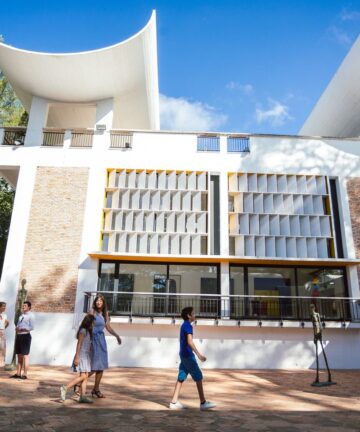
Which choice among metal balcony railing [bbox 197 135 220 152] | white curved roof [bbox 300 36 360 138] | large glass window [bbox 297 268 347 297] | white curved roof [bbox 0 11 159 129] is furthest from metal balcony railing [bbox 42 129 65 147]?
white curved roof [bbox 300 36 360 138]

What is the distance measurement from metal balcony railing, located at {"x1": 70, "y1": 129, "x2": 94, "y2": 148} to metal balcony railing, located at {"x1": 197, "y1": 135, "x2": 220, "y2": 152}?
166 inches

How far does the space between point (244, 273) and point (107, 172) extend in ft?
20.3

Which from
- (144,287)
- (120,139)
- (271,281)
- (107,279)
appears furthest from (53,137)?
(271,281)

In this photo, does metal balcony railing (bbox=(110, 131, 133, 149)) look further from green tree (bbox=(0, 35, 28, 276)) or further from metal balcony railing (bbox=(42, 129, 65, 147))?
green tree (bbox=(0, 35, 28, 276))

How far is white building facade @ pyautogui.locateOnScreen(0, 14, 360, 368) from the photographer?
11594 millimetres

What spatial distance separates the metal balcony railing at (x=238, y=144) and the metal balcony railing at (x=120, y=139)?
3812mm

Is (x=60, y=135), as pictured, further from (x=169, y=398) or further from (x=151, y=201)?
(x=169, y=398)

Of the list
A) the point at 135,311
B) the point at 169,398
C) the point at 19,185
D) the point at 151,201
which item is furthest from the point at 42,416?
the point at 19,185

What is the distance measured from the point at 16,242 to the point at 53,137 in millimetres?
4394

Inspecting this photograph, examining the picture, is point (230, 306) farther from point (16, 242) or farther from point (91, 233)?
point (16, 242)

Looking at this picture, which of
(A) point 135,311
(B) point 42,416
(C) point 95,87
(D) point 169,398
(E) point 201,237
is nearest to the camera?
(B) point 42,416

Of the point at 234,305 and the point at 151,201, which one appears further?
the point at 151,201

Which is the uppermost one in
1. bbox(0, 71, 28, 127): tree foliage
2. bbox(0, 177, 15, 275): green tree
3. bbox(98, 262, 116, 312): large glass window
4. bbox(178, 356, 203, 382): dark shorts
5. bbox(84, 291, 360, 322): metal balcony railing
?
bbox(0, 71, 28, 127): tree foliage

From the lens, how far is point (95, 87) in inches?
558
